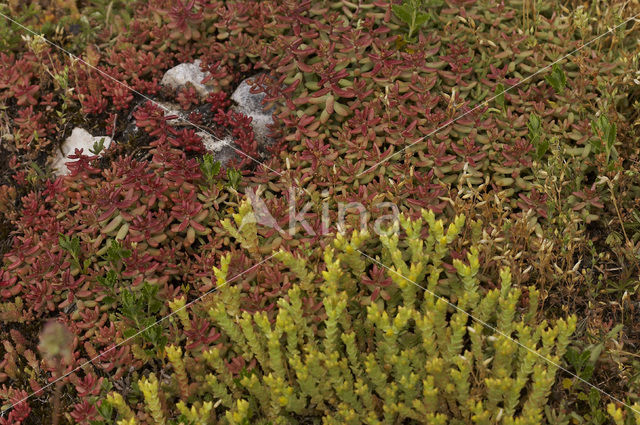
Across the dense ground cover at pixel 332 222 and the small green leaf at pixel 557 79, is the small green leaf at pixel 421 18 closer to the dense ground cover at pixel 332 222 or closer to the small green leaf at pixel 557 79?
the dense ground cover at pixel 332 222

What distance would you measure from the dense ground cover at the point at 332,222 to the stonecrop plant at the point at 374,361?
16mm

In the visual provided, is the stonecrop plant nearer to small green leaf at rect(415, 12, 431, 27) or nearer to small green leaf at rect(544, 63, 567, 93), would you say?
small green leaf at rect(544, 63, 567, 93)

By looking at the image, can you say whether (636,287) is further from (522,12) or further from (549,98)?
(522,12)

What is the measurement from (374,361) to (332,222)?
1226 millimetres

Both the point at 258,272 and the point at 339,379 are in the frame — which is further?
the point at 258,272

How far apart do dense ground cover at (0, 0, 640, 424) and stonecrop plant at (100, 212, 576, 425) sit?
0.05 ft

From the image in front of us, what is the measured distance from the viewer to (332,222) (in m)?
4.16

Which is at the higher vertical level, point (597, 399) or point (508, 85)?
point (508, 85)

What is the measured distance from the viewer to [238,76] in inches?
200

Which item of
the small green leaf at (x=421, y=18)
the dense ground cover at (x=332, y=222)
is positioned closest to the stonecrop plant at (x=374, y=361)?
the dense ground cover at (x=332, y=222)

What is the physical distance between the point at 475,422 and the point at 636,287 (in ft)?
4.53

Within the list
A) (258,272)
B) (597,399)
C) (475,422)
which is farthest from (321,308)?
(597,399)

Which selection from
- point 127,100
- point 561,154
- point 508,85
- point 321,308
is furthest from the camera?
point 127,100

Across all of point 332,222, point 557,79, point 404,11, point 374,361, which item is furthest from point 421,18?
point 374,361
